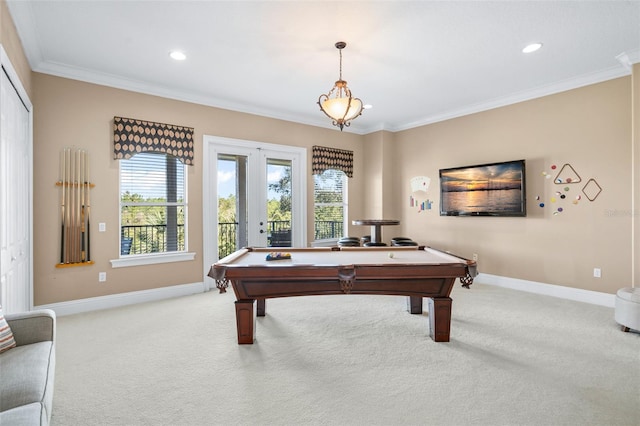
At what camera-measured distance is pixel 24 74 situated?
3340 millimetres

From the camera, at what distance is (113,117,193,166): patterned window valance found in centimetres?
423

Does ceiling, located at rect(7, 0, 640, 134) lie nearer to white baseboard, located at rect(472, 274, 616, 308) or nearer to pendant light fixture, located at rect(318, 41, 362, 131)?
pendant light fixture, located at rect(318, 41, 362, 131)

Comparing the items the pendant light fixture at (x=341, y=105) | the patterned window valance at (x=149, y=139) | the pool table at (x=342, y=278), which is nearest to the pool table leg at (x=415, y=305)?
the pool table at (x=342, y=278)

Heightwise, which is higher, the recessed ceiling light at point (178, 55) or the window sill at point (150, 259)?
the recessed ceiling light at point (178, 55)

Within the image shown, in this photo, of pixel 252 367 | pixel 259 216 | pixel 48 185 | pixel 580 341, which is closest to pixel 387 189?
pixel 259 216

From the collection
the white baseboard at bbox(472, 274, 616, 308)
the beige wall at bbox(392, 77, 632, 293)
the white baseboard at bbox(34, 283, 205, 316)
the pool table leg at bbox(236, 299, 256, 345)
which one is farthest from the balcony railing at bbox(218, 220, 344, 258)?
the white baseboard at bbox(472, 274, 616, 308)

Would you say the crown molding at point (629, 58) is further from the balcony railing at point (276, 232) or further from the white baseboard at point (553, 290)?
the balcony railing at point (276, 232)

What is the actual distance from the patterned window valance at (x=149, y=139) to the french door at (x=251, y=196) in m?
0.33

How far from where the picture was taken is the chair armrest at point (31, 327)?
1.88 metres

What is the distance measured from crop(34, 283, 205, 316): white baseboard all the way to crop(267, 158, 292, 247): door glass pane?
147 cm

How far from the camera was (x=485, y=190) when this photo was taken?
204 inches

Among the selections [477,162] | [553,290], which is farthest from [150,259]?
[553,290]

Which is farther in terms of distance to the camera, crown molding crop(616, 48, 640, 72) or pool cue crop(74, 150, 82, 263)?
pool cue crop(74, 150, 82, 263)

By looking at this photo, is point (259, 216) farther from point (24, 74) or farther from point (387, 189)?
point (24, 74)
